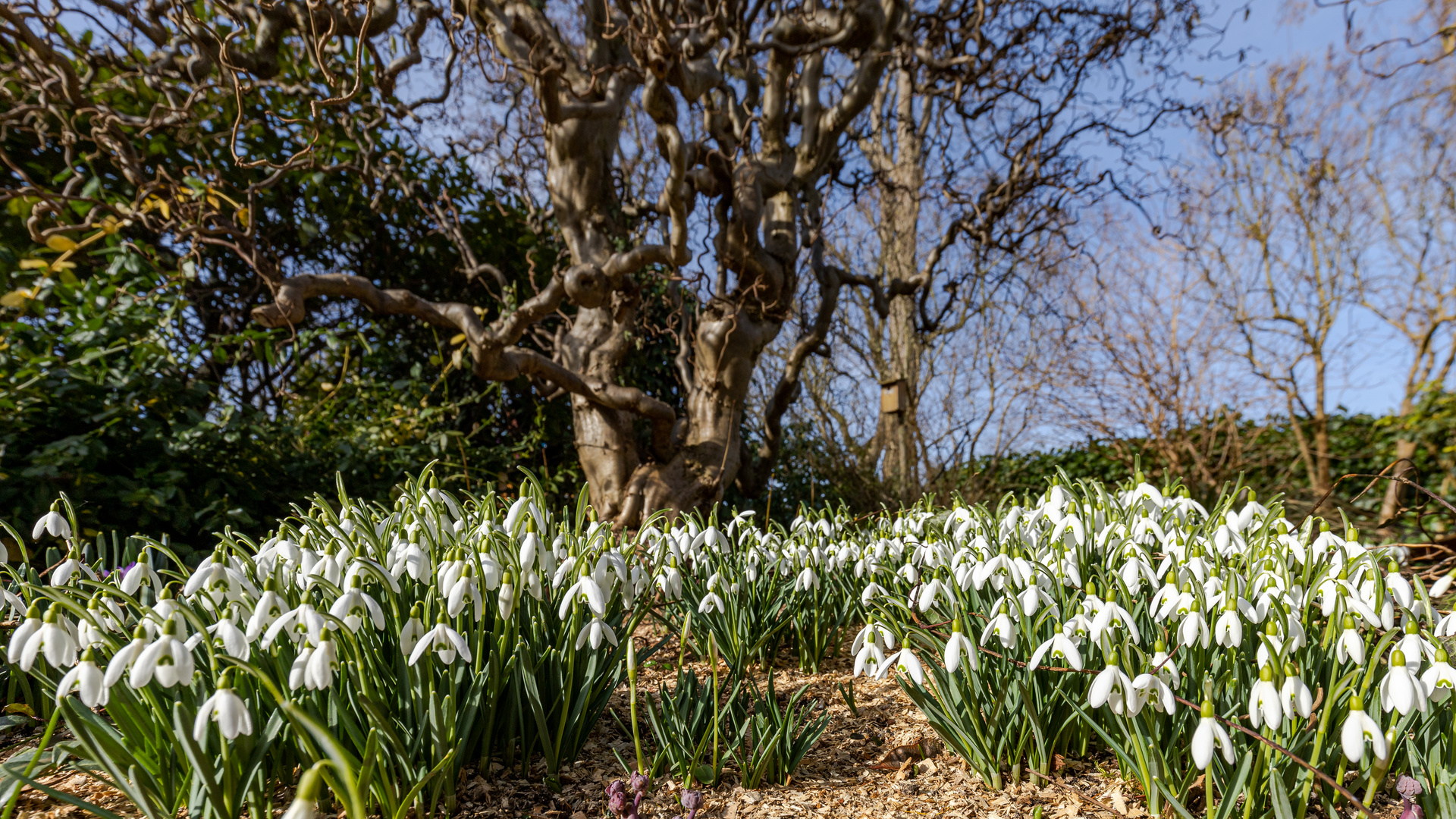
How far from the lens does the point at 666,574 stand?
7.98 feet

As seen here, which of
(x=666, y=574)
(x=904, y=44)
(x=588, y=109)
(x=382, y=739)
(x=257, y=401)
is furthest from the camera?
(x=904, y=44)

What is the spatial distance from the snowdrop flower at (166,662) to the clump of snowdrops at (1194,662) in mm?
1418

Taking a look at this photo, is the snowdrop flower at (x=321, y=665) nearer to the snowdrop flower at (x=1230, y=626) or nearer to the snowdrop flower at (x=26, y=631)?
the snowdrop flower at (x=26, y=631)

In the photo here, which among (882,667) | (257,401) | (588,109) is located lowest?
(882,667)

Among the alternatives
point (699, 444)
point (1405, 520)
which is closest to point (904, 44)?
point (699, 444)

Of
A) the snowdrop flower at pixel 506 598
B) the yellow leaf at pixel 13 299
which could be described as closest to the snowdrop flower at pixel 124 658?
the snowdrop flower at pixel 506 598

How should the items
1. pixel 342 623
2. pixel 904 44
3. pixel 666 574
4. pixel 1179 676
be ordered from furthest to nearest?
pixel 904 44 → pixel 666 574 → pixel 1179 676 → pixel 342 623

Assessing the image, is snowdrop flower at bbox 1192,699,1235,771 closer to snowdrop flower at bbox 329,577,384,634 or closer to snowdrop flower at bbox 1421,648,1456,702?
snowdrop flower at bbox 1421,648,1456,702

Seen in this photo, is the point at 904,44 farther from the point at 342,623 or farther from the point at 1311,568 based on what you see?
the point at 342,623

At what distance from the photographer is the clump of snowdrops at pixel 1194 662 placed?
149 cm

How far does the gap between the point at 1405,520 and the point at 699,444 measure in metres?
5.52

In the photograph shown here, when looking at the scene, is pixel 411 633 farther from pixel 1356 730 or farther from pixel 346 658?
pixel 1356 730

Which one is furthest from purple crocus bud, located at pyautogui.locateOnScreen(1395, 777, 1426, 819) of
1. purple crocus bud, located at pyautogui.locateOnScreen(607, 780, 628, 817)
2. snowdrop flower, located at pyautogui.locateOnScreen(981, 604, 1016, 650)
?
purple crocus bud, located at pyautogui.locateOnScreen(607, 780, 628, 817)

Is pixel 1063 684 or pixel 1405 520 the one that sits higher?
pixel 1405 520
